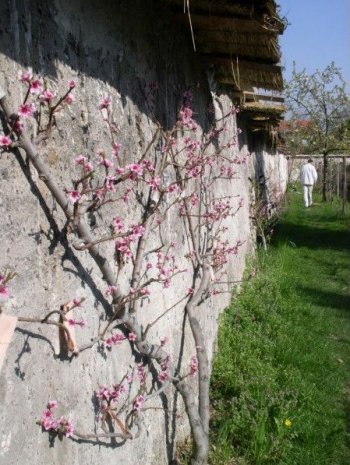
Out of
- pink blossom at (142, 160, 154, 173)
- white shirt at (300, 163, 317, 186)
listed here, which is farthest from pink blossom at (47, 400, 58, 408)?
white shirt at (300, 163, 317, 186)

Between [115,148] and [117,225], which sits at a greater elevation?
[115,148]

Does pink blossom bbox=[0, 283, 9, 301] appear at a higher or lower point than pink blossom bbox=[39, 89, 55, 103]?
lower

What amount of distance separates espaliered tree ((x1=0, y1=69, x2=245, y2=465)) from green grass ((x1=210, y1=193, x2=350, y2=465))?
321 mm

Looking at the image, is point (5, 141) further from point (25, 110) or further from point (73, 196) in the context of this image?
point (73, 196)

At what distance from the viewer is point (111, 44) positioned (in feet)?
7.68

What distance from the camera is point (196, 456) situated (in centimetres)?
292

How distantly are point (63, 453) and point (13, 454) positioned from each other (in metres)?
0.32

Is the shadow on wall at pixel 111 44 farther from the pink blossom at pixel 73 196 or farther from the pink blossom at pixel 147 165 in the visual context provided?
the pink blossom at pixel 73 196

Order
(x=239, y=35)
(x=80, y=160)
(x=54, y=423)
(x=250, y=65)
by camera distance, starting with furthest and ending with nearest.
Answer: (x=250, y=65), (x=239, y=35), (x=80, y=160), (x=54, y=423)

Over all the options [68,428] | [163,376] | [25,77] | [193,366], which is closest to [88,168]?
[25,77]

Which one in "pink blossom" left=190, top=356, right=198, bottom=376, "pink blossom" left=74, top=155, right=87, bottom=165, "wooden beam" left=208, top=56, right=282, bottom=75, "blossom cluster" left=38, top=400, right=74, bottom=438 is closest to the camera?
"blossom cluster" left=38, top=400, right=74, bottom=438

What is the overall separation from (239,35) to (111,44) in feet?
3.97

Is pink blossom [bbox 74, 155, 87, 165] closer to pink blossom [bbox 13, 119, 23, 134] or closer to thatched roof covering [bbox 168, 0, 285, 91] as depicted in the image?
pink blossom [bbox 13, 119, 23, 134]

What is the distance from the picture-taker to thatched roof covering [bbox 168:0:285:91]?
2773 mm
